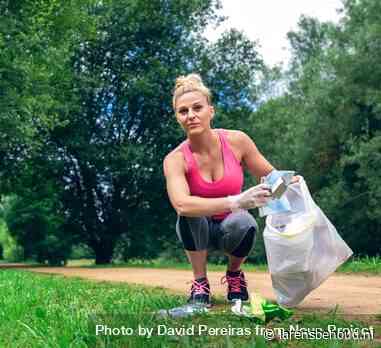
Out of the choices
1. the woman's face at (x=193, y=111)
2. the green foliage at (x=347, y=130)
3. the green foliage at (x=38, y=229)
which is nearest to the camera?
the woman's face at (x=193, y=111)

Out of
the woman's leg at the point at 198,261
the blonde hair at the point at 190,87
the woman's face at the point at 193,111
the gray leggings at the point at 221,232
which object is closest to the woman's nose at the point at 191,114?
the woman's face at the point at 193,111

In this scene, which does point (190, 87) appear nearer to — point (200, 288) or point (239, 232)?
point (239, 232)

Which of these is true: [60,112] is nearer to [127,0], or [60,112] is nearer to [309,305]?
[127,0]

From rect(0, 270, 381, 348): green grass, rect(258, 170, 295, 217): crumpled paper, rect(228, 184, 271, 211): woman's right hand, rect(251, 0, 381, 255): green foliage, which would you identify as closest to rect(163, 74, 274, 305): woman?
rect(258, 170, 295, 217): crumpled paper

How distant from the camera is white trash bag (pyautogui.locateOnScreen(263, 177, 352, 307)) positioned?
405cm

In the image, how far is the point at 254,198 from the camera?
11.7 ft

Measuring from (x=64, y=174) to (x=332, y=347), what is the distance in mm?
21284

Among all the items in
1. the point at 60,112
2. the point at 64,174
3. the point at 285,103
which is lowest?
the point at 64,174

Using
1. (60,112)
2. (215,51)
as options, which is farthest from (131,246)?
(215,51)

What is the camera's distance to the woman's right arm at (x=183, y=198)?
3.75 m

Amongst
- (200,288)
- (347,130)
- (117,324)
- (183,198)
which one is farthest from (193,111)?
(347,130)

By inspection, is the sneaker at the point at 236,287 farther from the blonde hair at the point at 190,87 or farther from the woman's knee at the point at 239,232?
the blonde hair at the point at 190,87

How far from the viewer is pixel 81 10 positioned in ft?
71.5

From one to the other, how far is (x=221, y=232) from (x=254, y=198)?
0.92 metres
